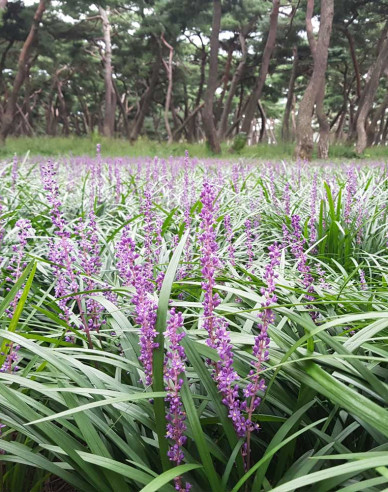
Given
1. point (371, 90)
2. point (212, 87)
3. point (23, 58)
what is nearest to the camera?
point (23, 58)

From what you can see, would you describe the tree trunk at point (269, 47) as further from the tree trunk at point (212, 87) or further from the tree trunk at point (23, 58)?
the tree trunk at point (23, 58)

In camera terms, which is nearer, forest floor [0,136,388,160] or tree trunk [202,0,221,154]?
tree trunk [202,0,221,154]

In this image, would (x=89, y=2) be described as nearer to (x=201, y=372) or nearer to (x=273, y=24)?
(x=273, y=24)

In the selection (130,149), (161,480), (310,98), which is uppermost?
(310,98)

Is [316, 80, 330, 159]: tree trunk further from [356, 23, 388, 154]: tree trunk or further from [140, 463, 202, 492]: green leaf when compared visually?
[140, 463, 202, 492]: green leaf

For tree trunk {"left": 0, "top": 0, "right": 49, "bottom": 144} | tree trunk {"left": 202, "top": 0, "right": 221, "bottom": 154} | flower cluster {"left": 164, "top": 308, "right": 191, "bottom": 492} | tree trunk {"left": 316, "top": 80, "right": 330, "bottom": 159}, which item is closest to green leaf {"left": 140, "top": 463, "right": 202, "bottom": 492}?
flower cluster {"left": 164, "top": 308, "right": 191, "bottom": 492}

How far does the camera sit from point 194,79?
3438cm

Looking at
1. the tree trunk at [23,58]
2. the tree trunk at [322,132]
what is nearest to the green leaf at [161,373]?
the tree trunk at [322,132]

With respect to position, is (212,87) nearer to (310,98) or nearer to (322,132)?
(322,132)

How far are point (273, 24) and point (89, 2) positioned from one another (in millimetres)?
6631

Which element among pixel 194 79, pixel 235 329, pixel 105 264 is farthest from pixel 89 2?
pixel 194 79

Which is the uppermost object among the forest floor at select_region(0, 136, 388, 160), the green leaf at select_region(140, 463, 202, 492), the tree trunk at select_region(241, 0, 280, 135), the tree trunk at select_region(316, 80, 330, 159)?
the tree trunk at select_region(241, 0, 280, 135)

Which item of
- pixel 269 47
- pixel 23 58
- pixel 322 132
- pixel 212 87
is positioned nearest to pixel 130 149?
pixel 212 87

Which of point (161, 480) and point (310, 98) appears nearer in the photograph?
point (161, 480)
